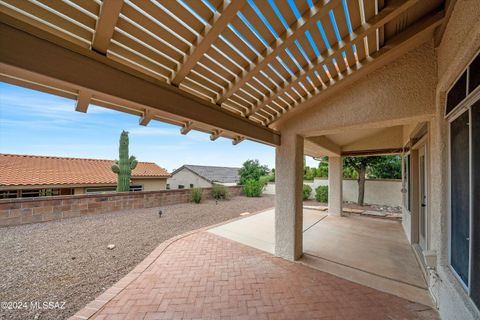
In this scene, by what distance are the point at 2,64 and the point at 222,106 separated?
2.81m

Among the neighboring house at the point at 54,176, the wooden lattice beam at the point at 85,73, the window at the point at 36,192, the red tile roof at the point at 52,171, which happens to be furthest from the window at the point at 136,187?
the wooden lattice beam at the point at 85,73

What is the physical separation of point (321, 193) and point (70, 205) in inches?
628

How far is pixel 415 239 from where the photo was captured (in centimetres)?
604

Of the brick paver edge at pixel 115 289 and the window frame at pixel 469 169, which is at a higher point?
the window frame at pixel 469 169

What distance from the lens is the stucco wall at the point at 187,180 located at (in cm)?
2743

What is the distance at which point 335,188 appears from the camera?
10.3m

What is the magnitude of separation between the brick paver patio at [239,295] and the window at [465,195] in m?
1.37

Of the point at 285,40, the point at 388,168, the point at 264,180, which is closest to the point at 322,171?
the point at 388,168

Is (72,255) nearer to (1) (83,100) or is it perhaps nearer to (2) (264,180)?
(1) (83,100)

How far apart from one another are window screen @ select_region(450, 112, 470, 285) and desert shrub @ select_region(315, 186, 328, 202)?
13.4 metres

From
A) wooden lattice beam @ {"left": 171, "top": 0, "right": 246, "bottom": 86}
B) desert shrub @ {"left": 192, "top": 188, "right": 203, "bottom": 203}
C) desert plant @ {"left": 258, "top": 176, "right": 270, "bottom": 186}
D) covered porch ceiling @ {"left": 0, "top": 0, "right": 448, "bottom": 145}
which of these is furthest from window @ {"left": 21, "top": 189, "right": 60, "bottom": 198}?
desert plant @ {"left": 258, "top": 176, "right": 270, "bottom": 186}

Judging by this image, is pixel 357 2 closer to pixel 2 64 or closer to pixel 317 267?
pixel 2 64

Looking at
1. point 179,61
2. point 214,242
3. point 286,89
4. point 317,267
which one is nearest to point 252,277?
point 317,267

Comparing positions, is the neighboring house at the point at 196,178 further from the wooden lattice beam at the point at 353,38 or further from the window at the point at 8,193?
the wooden lattice beam at the point at 353,38
